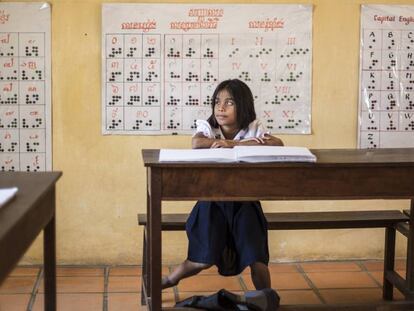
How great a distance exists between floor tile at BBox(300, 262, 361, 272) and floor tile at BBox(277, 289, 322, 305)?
431mm

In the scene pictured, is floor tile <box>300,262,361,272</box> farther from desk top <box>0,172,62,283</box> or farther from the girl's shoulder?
desk top <box>0,172,62,283</box>

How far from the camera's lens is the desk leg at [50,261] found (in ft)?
8.45

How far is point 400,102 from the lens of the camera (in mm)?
4457

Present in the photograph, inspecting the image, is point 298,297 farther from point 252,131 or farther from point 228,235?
point 252,131

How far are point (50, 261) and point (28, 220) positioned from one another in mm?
578

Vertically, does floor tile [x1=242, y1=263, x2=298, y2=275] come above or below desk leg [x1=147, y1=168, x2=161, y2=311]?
below

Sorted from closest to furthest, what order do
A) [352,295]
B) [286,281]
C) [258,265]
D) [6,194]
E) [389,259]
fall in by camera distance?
[6,194] → [258,265] → [389,259] → [352,295] → [286,281]

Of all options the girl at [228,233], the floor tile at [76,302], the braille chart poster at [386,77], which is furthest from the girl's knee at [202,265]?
the braille chart poster at [386,77]

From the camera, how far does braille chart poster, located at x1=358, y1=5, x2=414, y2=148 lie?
439cm

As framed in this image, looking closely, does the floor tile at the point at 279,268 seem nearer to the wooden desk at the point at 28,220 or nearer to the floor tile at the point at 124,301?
the floor tile at the point at 124,301

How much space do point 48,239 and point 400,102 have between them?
2.65 m

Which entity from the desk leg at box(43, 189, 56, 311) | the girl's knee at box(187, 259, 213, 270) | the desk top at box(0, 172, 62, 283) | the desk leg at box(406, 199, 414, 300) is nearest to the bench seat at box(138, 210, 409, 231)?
the desk leg at box(406, 199, 414, 300)

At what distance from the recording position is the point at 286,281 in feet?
13.5

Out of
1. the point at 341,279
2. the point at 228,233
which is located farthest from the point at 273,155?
the point at 341,279
